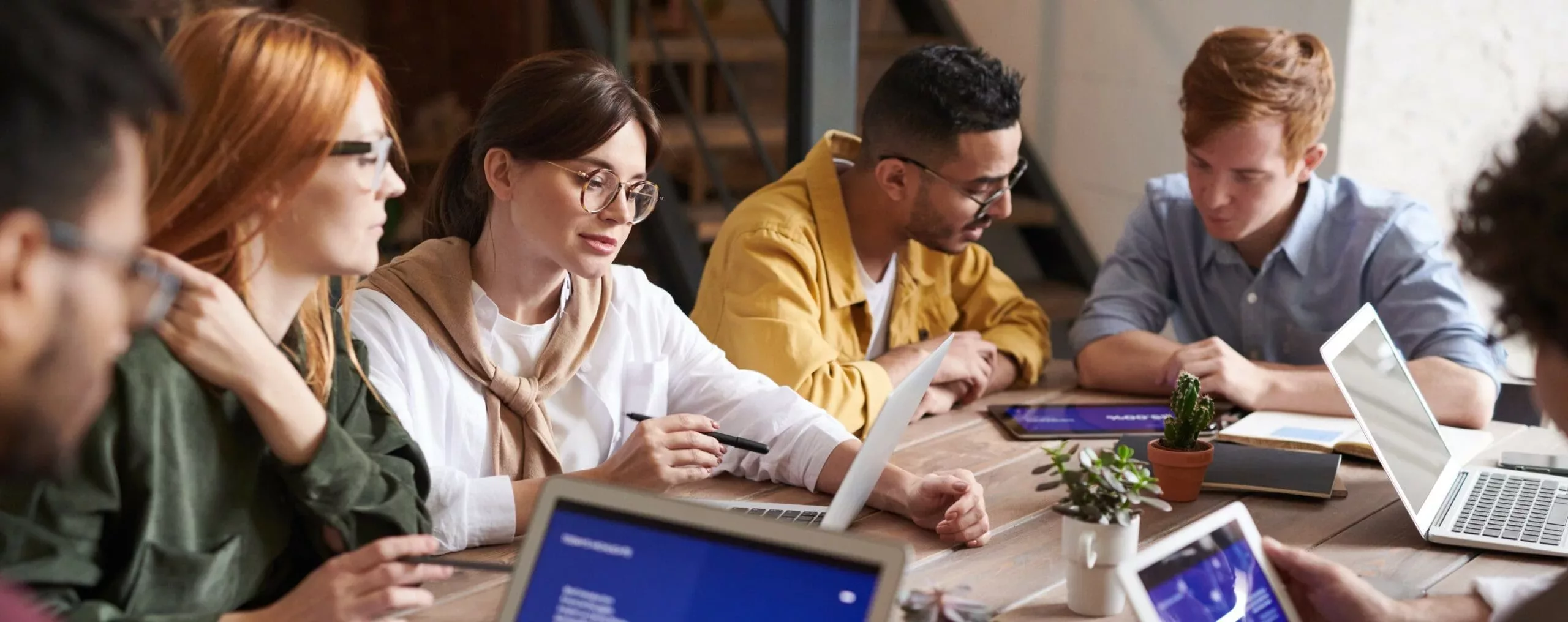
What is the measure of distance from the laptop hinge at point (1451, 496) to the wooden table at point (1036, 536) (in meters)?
0.03

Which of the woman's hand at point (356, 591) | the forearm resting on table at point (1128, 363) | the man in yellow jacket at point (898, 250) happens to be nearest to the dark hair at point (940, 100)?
the man in yellow jacket at point (898, 250)

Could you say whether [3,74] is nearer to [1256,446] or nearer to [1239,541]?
[1239,541]

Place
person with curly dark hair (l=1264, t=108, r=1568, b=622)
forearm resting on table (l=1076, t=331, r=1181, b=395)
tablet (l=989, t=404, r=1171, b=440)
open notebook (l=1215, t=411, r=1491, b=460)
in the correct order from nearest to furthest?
person with curly dark hair (l=1264, t=108, r=1568, b=622) → open notebook (l=1215, t=411, r=1491, b=460) → tablet (l=989, t=404, r=1171, b=440) → forearm resting on table (l=1076, t=331, r=1181, b=395)

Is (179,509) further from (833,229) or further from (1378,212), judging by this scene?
(1378,212)

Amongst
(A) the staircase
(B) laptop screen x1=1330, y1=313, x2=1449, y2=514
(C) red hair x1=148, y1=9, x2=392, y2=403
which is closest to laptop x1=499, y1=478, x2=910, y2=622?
(C) red hair x1=148, y1=9, x2=392, y2=403

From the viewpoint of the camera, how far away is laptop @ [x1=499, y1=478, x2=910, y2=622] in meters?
1.04

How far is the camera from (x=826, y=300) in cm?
246

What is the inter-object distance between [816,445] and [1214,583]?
2.23 feet

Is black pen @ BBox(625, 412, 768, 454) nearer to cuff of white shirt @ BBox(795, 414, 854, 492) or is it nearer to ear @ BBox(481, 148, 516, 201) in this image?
→ cuff of white shirt @ BBox(795, 414, 854, 492)

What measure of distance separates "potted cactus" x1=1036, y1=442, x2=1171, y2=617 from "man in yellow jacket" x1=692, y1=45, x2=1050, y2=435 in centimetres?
82

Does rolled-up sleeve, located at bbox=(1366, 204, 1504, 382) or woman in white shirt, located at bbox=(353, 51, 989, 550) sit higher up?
woman in white shirt, located at bbox=(353, 51, 989, 550)

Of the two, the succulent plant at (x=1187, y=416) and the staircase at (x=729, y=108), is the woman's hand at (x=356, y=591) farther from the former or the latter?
the staircase at (x=729, y=108)

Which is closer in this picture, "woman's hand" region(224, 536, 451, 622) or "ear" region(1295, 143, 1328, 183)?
"woman's hand" region(224, 536, 451, 622)

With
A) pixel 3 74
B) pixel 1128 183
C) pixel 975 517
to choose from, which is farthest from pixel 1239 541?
pixel 1128 183
